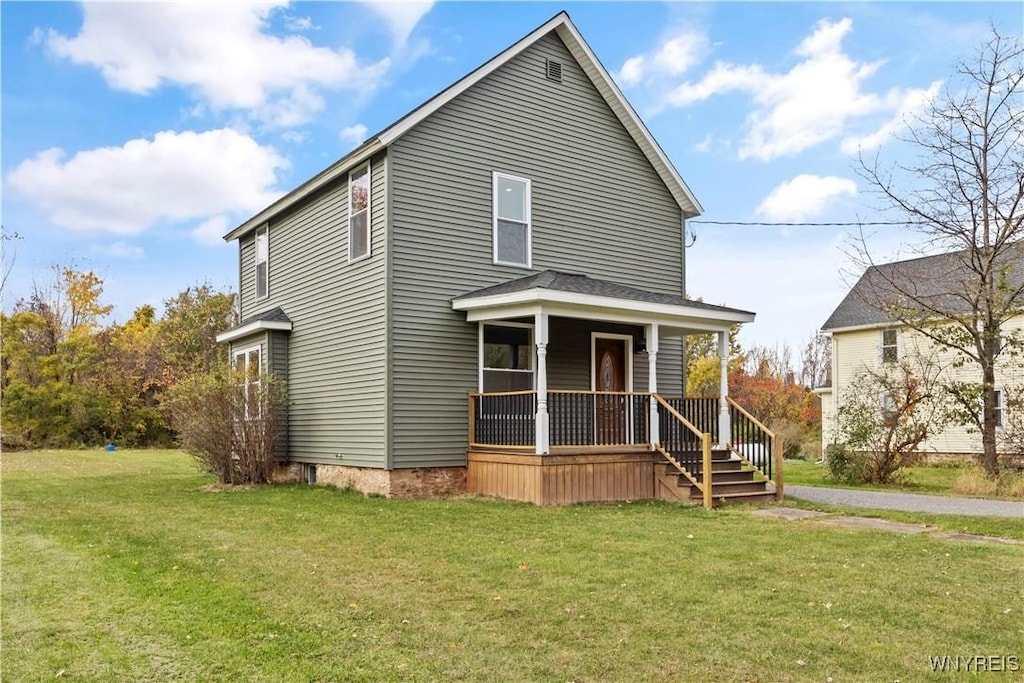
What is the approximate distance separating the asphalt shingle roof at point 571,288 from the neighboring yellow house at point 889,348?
1227 centimetres

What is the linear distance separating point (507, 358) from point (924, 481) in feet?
34.3

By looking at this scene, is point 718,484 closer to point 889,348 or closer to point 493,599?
point 493,599

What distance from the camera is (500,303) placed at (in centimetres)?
1227

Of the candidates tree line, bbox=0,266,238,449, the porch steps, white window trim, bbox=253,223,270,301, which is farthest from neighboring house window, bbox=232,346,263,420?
tree line, bbox=0,266,238,449

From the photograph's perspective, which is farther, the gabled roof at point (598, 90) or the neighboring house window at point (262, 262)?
the neighboring house window at point (262, 262)

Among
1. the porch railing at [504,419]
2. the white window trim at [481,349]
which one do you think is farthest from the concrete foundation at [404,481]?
the white window trim at [481,349]

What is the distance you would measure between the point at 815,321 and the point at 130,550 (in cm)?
4684

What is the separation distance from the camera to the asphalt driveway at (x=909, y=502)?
1116cm

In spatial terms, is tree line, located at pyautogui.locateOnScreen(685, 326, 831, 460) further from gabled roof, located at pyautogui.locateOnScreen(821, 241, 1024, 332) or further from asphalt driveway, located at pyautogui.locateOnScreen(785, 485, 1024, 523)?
asphalt driveway, located at pyautogui.locateOnScreen(785, 485, 1024, 523)

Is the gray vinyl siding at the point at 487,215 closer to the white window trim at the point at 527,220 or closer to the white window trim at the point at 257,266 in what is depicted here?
the white window trim at the point at 527,220

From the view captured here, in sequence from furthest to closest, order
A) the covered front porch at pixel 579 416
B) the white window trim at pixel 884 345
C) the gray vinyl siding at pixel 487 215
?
the white window trim at pixel 884 345 → the gray vinyl siding at pixel 487 215 → the covered front porch at pixel 579 416

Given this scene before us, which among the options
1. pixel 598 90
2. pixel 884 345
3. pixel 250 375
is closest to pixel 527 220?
pixel 598 90

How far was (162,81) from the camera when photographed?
19719 millimetres

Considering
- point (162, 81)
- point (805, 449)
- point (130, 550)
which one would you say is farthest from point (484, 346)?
point (805, 449)
